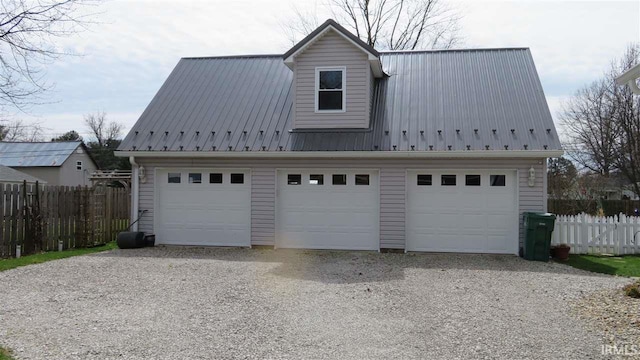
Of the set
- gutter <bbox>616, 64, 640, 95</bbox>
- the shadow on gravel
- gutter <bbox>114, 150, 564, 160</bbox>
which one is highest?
gutter <bbox>616, 64, 640, 95</bbox>

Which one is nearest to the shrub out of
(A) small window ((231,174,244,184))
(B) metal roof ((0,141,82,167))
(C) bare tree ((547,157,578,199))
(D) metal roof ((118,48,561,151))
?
(D) metal roof ((118,48,561,151))

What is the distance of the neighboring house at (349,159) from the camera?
11.7 metres

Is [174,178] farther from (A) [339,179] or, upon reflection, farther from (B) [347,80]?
(B) [347,80]

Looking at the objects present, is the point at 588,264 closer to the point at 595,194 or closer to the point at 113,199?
the point at 113,199

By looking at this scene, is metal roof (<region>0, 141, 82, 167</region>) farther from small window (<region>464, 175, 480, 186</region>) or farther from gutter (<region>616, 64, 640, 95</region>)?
gutter (<region>616, 64, 640, 95</region>)

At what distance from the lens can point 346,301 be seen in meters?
6.98

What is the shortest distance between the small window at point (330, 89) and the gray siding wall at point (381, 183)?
168cm

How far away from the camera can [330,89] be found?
42.7 feet

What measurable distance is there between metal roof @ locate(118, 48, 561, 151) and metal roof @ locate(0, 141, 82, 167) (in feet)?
81.0

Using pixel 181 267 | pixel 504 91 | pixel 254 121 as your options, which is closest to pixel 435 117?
pixel 504 91

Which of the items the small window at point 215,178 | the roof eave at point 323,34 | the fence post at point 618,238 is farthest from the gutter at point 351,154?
the fence post at point 618,238

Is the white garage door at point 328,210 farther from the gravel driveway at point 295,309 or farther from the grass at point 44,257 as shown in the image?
the grass at point 44,257

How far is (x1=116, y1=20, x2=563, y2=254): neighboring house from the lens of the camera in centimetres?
1169

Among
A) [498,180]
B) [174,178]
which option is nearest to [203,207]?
[174,178]
